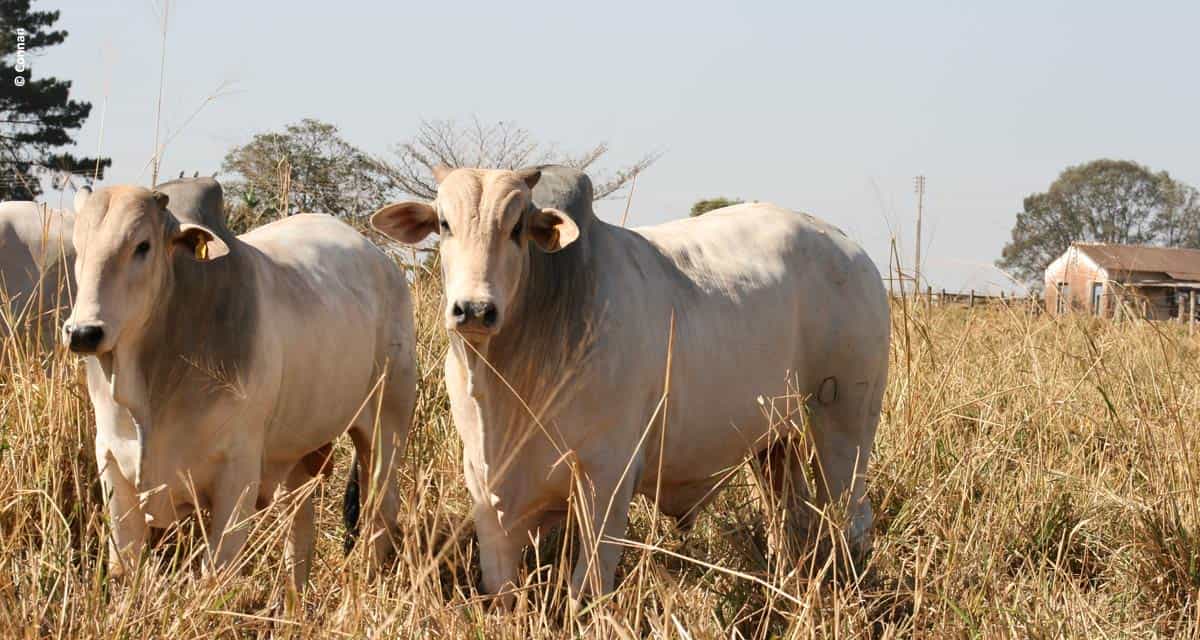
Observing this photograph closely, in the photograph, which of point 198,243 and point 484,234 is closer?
point 484,234

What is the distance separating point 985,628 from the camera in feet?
12.1

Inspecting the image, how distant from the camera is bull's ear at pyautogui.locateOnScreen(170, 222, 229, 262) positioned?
444 cm

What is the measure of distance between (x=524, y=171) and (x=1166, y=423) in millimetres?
2767

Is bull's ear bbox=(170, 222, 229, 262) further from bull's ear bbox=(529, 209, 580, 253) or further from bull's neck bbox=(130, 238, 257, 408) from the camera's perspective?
bull's ear bbox=(529, 209, 580, 253)

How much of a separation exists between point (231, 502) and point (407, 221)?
1106 mm

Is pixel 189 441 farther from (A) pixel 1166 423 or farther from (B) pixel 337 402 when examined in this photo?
(A) pixel 1166 423

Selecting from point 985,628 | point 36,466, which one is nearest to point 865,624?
point 985,628

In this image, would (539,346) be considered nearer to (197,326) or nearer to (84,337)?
(197,326)

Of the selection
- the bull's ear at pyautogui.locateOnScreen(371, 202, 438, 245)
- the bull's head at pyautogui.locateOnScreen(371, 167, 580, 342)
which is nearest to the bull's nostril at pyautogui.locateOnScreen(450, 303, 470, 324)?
the bull's head at pyautogui.locateOnScreen(371, 167, 580, 342)

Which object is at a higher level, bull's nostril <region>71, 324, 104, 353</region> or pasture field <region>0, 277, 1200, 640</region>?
bull's nostril <region>71, 324, 104, 353</region>

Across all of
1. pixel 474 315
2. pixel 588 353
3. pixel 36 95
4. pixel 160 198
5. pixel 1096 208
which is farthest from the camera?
pixel 1096 208

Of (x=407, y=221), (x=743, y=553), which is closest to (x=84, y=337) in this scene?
(x=407, y=221)

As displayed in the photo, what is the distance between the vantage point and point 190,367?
446 centimetres

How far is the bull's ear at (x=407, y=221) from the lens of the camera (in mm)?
4230
